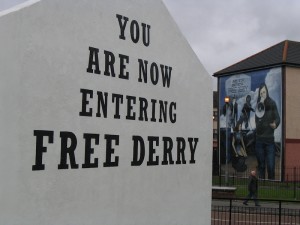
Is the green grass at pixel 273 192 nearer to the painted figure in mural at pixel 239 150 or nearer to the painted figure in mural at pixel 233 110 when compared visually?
the painted figure in mural at pixel 239 150

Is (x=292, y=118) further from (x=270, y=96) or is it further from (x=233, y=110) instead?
(x=233, y=110)

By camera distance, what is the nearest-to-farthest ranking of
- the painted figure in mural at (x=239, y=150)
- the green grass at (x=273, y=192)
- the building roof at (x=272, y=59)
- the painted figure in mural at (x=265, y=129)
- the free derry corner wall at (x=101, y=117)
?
the free derry corner wall at (x=101, y=117)
the green grass at (x=273, y=192)
the building roof at (x=272, y=59)
the painted figure in mural at (x=265, y=129)
the painted figure in mural at (x=239, y=150)

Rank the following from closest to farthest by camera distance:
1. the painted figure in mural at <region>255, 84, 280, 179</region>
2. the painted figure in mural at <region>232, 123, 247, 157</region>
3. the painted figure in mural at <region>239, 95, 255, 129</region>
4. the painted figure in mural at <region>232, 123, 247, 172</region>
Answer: the painted figure in mural at <region>255, 84, 280, 179</region> < the painted figure in mural at <region>239, 95, 255, 129</region> < the painted figure in mural at <region>232, 123, 247, 172</region> < the painted figure in mural at <region>232, 123, 247, 157</region>

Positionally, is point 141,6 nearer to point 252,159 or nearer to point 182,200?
point 182,200

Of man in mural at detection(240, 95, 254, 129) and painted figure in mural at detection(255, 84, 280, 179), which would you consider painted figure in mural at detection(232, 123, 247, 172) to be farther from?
painted figure in mural at detection(255, 84, 280, 179)

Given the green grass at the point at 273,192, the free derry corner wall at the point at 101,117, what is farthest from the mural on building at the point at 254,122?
the free derry corner wall at the point at 101,117

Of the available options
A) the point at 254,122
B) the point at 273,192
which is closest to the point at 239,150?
the point at 254,122

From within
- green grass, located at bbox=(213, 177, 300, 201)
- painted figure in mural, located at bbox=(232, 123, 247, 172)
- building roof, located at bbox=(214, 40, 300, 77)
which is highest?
building roof, located at bbox=(214, 40, 300, 77)

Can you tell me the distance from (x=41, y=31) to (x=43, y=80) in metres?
0.65

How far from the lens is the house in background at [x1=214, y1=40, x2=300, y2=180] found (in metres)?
34.1

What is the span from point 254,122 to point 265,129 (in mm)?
1359

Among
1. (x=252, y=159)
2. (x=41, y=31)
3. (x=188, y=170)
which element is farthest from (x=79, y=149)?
(x=252, y=159)

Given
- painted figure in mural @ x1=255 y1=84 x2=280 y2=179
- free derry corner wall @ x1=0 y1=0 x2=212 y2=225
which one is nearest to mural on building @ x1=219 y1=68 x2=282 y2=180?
painted figure in mural @ x1=255 y1=84 x2=280 y2=179

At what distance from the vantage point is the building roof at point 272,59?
3450 cm
